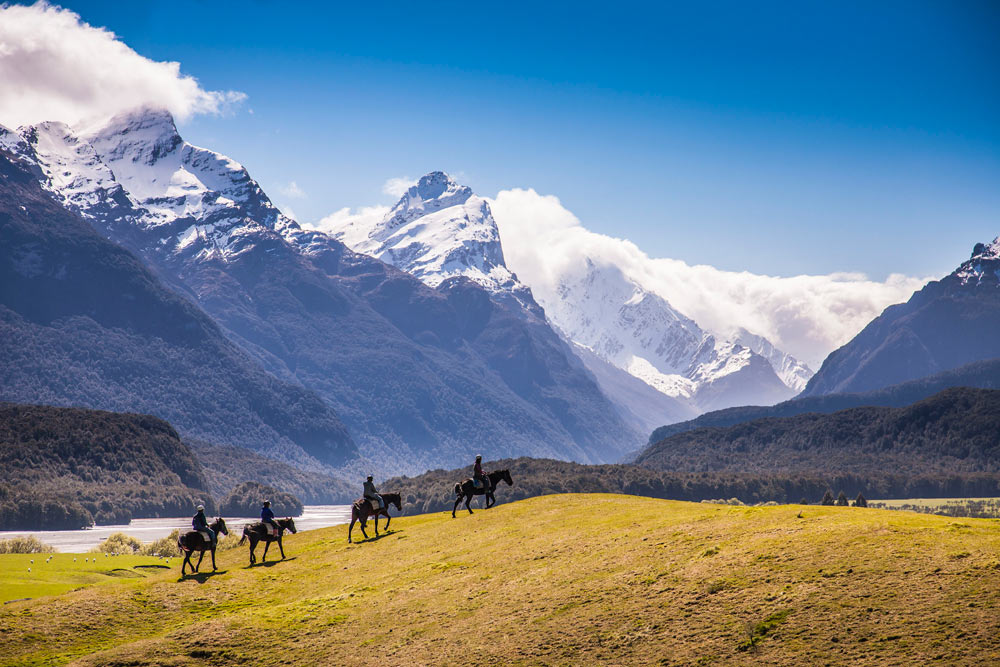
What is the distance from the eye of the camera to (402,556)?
62.4m

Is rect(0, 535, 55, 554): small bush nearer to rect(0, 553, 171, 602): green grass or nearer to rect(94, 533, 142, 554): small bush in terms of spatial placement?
rect(94, 533, 142, 554): small bush

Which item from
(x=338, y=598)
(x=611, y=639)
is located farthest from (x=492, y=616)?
(x=338, y=598)

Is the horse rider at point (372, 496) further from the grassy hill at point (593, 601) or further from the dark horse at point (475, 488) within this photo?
the dark horse at point (475, 488)

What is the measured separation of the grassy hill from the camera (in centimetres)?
3622

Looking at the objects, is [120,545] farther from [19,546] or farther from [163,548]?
[163,548]

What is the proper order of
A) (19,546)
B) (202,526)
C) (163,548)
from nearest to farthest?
(202,526) → (163,548) → (19,546)

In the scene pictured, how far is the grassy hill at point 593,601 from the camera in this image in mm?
36219

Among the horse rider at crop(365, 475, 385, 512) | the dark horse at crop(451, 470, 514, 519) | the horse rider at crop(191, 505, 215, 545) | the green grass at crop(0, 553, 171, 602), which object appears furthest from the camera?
the dark horse at crop(451, 470, 514, 519)

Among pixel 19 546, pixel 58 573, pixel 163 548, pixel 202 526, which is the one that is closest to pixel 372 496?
pixel 202 526

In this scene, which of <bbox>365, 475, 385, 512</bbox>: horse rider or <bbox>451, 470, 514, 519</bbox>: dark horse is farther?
<bbox>451, 470, 514, 519</bbox>: dark horse

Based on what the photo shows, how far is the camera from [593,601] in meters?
45.3

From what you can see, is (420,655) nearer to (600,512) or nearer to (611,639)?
(611,639)

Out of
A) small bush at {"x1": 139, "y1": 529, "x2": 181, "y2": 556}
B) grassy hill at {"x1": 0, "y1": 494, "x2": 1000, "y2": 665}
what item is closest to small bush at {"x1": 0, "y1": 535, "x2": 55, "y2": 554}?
small bush at {"x1": 139, "y1": 529, "x2": 181, "y2": 556}

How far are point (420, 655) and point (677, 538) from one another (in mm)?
17617
